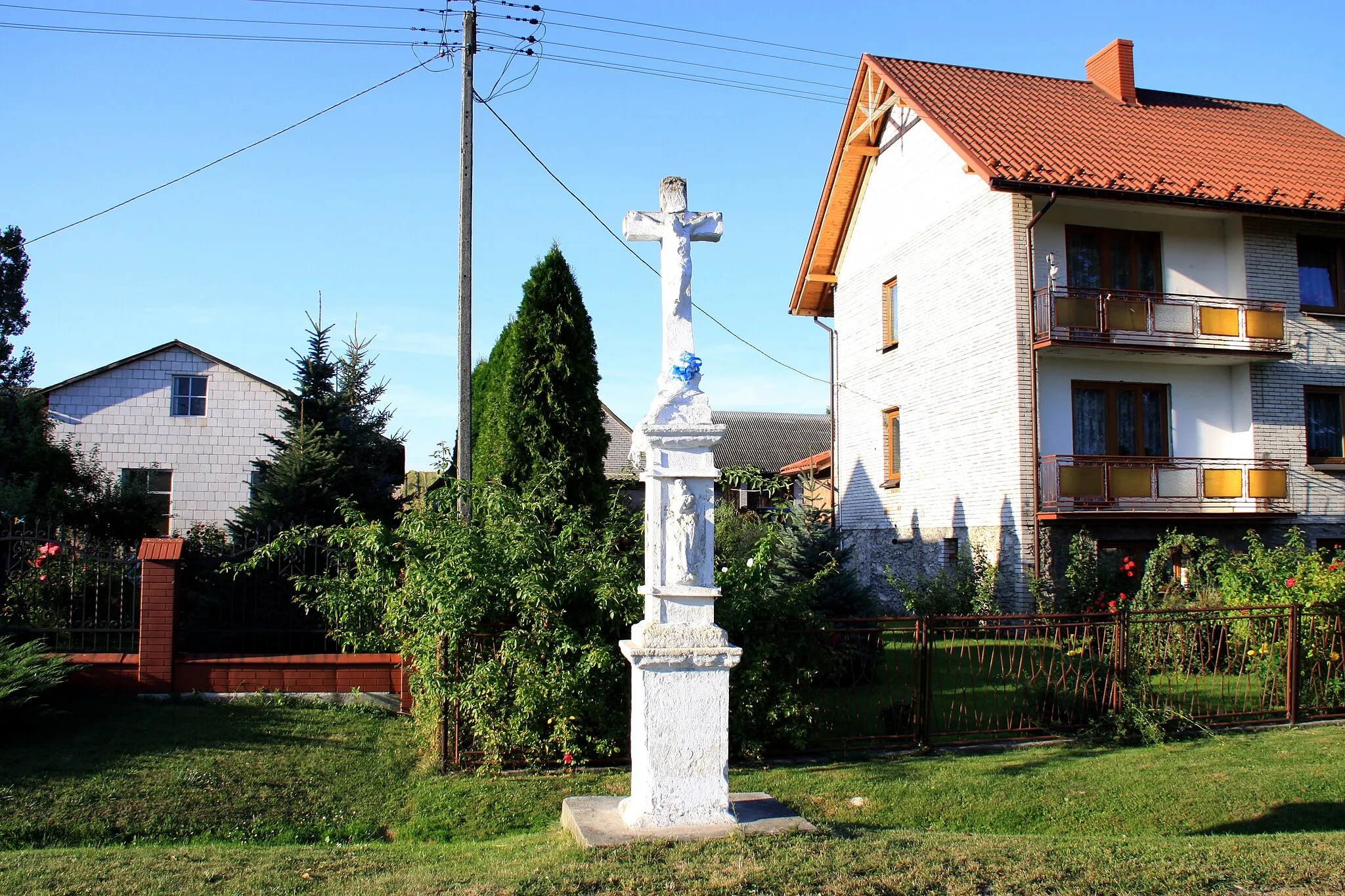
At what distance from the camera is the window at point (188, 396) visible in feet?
72.2

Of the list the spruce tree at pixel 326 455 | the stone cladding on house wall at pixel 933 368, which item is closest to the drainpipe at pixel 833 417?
the stone cladding on house wall at pixel 933 368

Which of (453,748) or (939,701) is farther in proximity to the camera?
(939,701)

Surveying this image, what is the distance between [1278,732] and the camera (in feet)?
31.6

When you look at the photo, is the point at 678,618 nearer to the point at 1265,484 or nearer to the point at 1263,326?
the point at 1265,484

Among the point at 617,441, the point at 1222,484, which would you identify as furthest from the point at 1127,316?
the point at 617,441

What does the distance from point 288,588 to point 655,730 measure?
673 centimetres

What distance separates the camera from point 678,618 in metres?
5.88

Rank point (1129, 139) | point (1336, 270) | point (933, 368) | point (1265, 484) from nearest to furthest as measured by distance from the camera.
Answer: point (1265, 484), point (1336, 270), point (1129, 139), point (933, 368)

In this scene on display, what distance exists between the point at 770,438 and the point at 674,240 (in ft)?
129

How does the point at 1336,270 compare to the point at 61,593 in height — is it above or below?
above

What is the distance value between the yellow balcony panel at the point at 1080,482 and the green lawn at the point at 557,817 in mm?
6101

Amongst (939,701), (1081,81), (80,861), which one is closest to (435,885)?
(80,861)

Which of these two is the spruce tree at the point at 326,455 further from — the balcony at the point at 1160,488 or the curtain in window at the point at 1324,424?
the curtain in window at the point at 1324,424

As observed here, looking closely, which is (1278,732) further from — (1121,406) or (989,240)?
(989,240)
